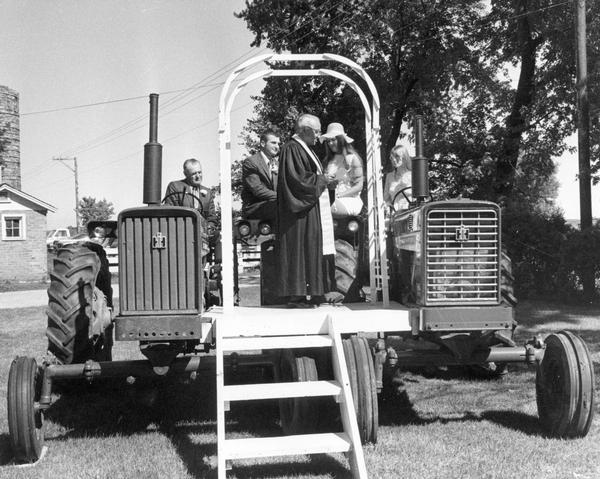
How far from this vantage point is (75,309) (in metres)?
5.58

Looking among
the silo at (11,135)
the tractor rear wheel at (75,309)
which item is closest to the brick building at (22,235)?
the silo at (11,135)

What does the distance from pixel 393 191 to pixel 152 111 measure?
2.94 metres

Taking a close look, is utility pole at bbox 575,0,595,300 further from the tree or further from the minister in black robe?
the tree

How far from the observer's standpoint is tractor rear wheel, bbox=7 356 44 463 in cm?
456

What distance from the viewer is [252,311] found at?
5.67 m

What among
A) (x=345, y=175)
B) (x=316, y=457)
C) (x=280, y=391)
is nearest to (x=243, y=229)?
A: (x=345, y=175)

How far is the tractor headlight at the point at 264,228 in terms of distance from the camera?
6316 millimetres

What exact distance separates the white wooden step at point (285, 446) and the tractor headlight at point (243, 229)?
7.71 ft

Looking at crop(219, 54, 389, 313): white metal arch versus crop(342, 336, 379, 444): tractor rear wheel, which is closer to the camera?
crop(342, 336, 379, 444): tractor rear wheel

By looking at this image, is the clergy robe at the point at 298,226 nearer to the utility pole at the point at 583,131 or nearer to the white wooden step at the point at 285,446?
Result: the white wooden step at the point at 285,446

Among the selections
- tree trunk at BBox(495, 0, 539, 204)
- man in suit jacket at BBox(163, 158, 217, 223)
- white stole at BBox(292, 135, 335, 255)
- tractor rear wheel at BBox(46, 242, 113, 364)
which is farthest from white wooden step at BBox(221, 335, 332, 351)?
tree trunk at BBox(495, 0, 539, 204)

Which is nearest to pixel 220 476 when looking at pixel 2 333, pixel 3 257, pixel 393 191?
pixel 393 191

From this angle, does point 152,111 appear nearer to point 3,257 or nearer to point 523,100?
point 523,100

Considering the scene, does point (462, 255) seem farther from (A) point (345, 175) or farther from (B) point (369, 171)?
(A) point (345, 175)
